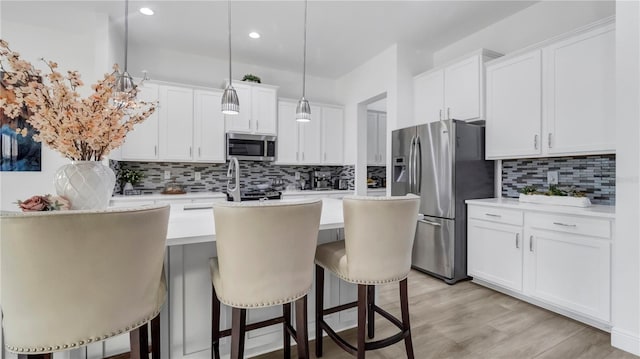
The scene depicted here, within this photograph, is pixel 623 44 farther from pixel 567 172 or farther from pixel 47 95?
pixel 47 95

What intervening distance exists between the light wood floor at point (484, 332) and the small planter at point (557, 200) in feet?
2.97

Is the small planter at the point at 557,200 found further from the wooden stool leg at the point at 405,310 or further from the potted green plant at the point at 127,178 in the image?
the potted green plant at the point at 127,178

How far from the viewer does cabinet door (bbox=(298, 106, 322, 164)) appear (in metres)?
4.75

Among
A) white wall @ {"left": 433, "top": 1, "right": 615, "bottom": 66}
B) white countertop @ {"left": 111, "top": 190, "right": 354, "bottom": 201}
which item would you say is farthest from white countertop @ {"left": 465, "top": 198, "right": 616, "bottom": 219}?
white countertop @ {"left": 111, "top": 190, "right": 354, "bottom": 201}

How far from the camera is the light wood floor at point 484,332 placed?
6.24 ft

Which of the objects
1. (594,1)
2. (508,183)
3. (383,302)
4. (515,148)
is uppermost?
(594,1)

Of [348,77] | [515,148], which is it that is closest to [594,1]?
[515,148]

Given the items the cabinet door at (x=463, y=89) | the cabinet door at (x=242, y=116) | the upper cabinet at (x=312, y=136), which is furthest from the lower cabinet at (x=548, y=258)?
the cabinet door at (x=242, y=116)

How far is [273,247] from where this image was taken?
126cm

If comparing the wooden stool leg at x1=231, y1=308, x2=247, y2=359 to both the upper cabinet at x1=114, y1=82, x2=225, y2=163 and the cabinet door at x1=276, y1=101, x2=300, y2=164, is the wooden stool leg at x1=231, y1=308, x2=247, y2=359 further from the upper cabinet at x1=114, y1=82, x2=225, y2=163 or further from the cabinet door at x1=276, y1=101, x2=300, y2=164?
the cabinet door at x1=276, y1=101, x2=300, y2=164

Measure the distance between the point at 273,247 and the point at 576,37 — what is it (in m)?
3.01

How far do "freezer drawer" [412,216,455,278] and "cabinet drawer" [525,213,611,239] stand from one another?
2.36ft

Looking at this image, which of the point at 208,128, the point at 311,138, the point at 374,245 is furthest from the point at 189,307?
the point at 311,138

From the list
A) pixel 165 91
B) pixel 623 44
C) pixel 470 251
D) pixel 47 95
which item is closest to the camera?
pixel 47 95
